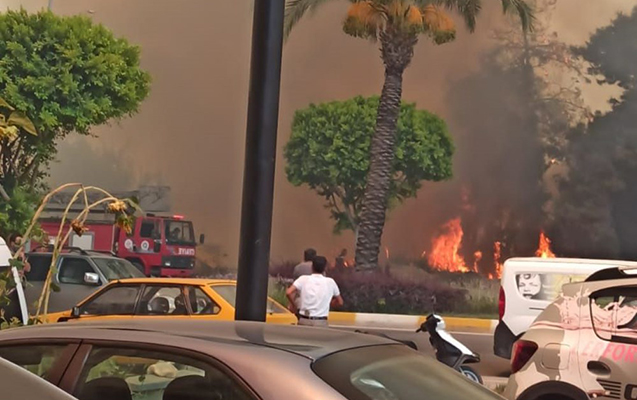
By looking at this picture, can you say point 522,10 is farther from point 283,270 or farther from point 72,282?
point 72,282

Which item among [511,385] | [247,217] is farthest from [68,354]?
[511,385]

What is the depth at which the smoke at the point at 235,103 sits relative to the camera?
15953mm

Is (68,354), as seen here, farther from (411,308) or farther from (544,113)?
(544,113)

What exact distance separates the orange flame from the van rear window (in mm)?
5758

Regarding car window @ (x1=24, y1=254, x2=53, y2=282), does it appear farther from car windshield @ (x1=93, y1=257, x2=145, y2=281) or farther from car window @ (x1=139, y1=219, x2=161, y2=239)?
car window @ (x1=139, y1=219, x2=161, y2=239)

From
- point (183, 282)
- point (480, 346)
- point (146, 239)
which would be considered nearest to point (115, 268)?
point (146, 239)

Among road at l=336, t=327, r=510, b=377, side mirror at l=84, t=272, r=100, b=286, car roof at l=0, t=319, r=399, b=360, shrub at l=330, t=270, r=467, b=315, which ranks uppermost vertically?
car roof at l=0, t=319, r=399, b=360

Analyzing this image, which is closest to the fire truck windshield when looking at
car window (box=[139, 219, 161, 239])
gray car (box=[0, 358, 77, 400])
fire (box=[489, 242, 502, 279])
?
car window (box=[139, 219, 161, 239])

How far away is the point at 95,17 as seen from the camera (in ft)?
54.5

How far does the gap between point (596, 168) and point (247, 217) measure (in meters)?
12.0

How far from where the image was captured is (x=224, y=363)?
8.25 ft

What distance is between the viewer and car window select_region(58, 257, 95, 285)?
516 inches

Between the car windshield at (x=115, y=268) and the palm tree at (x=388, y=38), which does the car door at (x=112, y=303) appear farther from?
the palm tree at (x=388, y=38)

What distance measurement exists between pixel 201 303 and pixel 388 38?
29.6 feet
